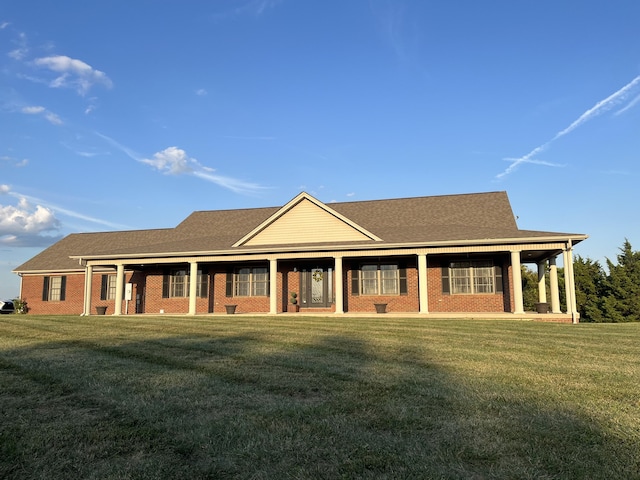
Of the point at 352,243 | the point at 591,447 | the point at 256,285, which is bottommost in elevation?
the point at 591,447

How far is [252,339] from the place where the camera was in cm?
1004

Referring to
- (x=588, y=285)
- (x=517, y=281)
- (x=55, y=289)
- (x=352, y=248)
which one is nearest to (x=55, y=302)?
(x=55, y=289)

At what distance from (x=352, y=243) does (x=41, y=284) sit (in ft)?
62.4

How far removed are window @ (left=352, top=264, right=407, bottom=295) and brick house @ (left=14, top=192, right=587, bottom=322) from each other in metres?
0.05

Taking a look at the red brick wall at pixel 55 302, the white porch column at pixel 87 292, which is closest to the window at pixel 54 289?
the red brick wall at pixel 55 302

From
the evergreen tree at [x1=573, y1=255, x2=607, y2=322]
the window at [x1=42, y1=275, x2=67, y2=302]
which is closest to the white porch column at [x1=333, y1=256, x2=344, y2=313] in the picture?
the window at [x1=42, y1=275, x2=67, y2=302]

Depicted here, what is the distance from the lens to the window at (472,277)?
2058 cm

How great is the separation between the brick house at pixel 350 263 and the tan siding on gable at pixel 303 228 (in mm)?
48

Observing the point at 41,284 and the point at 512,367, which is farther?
the point at 41,284

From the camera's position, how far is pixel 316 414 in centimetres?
432

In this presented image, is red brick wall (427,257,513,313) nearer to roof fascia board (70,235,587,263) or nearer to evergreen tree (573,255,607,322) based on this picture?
roof fascia board (70,235,587,263)

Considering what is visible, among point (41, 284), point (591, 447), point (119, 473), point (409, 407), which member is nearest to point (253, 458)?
point (119, 473)

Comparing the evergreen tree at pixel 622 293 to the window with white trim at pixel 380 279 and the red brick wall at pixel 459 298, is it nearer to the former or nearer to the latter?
the red brick wall at pixel 459 298

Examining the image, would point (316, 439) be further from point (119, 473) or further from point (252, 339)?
point (252, 339)
